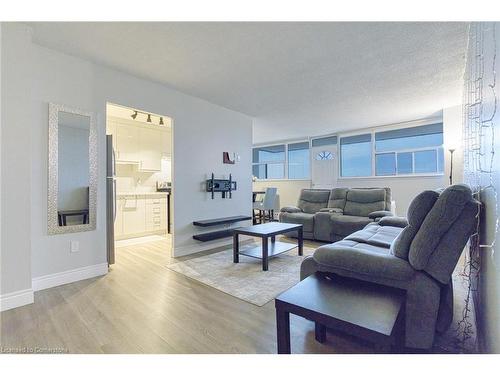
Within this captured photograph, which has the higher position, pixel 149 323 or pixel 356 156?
pixel 356 156

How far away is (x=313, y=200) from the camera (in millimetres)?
5305

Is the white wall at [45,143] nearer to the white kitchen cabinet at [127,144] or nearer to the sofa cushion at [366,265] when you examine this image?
the white kitchen cabinet at [127,144]

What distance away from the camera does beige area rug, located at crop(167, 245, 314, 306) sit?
2365 mm

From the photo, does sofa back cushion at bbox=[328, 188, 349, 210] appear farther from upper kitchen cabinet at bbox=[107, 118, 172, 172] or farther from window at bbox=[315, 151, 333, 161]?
upper kitchen cabinet at bbox=[107, 118, 172, 172]

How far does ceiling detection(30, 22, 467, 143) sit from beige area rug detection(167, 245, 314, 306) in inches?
94.1

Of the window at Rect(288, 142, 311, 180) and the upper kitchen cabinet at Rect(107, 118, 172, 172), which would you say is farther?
the window at Rect(288, 142, 311, 180)

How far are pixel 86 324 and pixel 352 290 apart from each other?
186 centimetres

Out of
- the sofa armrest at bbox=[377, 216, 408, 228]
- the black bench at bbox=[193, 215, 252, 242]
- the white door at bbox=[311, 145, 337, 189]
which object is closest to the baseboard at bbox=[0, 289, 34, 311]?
the black bench at bbox=[193, 215, 252, 242]

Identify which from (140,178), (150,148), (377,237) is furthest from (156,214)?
(377,237)

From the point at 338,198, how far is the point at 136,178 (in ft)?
14.4

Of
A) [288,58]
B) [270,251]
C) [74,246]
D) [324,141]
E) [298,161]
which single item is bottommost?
A: [270,251]

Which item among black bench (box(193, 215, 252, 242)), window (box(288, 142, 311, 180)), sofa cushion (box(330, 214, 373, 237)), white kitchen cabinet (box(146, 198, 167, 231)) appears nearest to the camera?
black bench (box(193, 215, 252, 242))

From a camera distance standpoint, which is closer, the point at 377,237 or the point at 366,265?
the point at 366,265

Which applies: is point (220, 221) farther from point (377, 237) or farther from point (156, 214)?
point (377, 237)
